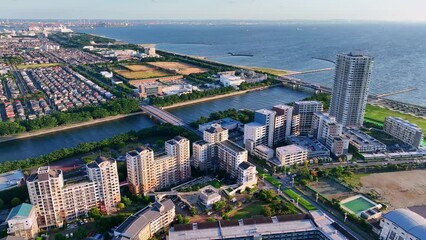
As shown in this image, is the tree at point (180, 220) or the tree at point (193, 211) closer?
the tree at point (180, 220)

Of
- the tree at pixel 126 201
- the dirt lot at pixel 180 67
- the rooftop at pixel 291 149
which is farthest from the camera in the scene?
the dirt lot at pixel 180 67

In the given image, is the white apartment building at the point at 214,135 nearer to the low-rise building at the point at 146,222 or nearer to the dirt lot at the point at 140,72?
the low-rise building at the point at 146,222

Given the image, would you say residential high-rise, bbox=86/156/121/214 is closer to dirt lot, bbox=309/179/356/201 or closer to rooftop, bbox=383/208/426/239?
dirt lot, bbox=309/179/356/201

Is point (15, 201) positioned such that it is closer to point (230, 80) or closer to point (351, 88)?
point (351, 88)

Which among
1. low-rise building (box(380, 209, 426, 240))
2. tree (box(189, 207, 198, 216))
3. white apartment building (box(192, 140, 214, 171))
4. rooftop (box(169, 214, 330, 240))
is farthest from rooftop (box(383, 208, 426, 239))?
white apartment building (box(192, 140, 214, 171))

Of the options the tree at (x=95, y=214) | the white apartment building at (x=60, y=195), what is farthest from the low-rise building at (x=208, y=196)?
the tree at (x=95, y=214)

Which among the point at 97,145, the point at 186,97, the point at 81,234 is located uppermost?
the point at 186,97

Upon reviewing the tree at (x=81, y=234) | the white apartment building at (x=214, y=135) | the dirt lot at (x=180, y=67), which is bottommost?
the tree at (x=81, y=234)

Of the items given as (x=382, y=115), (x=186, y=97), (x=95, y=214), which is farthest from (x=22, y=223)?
(x=382, y=115)
